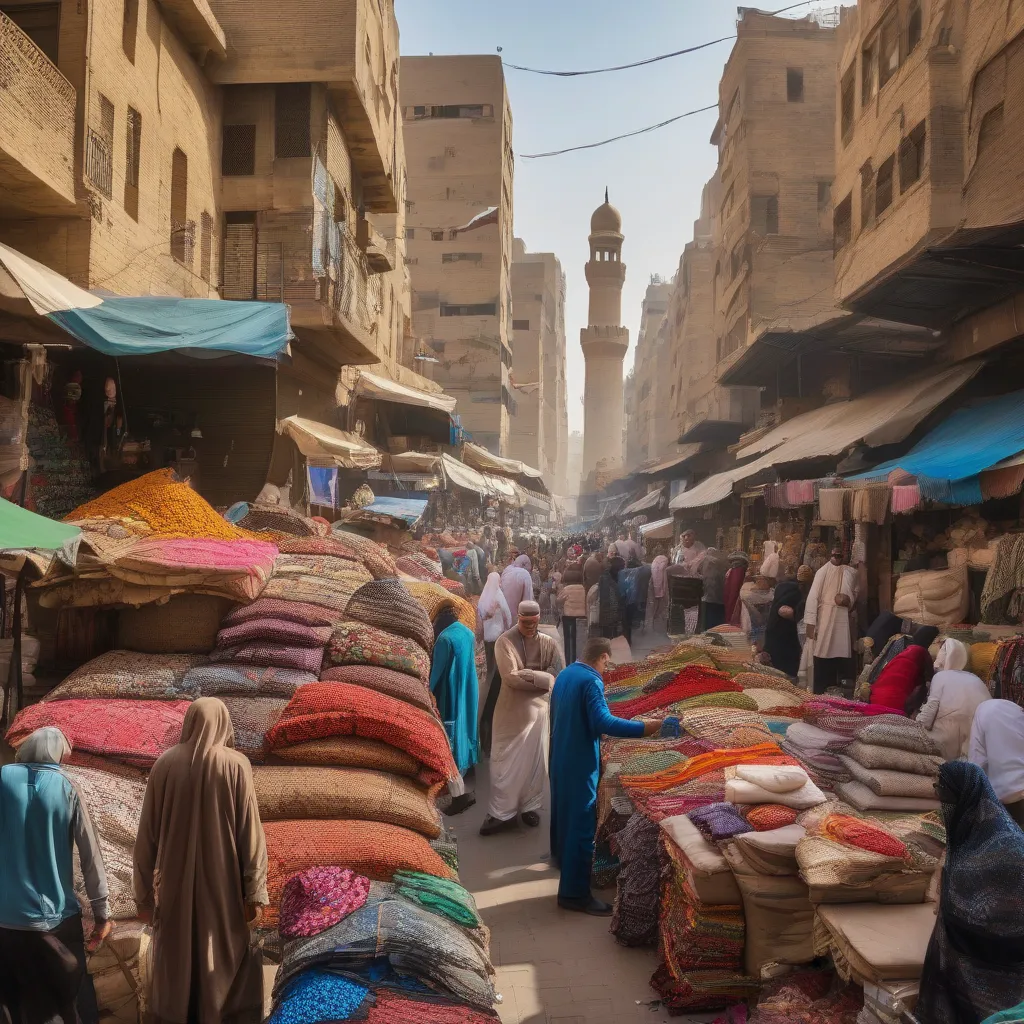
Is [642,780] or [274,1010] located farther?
[642,780]

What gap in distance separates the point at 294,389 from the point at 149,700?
322 inches

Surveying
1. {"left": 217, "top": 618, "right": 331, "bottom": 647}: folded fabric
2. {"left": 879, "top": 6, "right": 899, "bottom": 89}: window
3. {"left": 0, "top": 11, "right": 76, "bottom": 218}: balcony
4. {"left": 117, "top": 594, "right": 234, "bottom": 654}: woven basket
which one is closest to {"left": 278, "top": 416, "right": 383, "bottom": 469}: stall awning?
{"left": 0, "top": 11, "right": 76, "bottom": 218}: balcony

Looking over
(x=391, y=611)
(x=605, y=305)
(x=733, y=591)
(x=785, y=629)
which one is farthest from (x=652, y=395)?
(x=391, y=611)

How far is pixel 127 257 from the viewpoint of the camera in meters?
9.05

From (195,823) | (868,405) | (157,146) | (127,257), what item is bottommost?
(195,823)

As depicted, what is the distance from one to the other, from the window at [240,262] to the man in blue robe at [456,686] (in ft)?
23.9

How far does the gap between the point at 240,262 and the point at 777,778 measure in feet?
34.8

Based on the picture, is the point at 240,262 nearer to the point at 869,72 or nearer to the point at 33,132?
the point at 33,132

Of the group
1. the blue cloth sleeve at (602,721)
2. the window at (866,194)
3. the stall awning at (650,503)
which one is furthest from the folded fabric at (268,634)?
the stall awning at (650,503)

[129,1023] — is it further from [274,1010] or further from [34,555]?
[34,555]

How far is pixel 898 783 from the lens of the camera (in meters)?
4.03

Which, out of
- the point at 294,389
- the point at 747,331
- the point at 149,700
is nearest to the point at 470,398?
the point at 747,331

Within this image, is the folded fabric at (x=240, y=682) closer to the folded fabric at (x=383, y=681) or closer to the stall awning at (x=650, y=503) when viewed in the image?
the folded fabric at (x=383, y=681)

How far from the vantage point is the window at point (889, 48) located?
11094 millimetres
